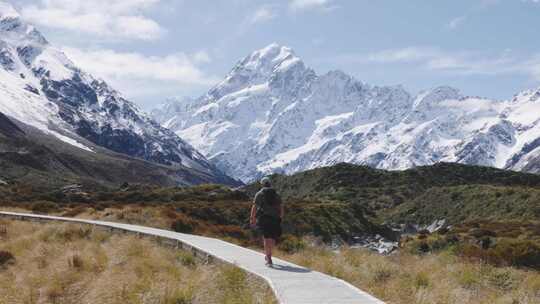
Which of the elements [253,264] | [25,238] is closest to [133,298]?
[253,264]

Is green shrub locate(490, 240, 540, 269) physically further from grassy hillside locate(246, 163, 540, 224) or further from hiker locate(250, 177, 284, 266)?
grassy hillside locate(246, 163, 540, 224)

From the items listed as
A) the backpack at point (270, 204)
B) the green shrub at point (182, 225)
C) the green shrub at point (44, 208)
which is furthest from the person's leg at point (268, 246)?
the green shrub at point (44, 208)

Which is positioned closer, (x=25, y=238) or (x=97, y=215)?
(x=25, y=238)

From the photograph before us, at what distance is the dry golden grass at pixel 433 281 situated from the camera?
11.6 meters

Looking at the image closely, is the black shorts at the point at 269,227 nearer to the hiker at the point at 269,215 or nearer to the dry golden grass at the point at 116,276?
the hiker at the point at 269,215

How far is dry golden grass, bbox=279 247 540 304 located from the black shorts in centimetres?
147

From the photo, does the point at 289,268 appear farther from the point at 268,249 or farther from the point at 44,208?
the point at 44,208

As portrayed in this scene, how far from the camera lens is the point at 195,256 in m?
18.1

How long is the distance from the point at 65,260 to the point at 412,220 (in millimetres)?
73939

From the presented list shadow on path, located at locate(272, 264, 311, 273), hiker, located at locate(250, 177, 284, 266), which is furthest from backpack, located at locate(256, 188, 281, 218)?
shadow on path, located at locate(272, 264, 311, 273)

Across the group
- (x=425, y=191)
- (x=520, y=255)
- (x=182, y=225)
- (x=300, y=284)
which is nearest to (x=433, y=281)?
(x=300, y=284)

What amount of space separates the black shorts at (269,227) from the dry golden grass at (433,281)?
1468 millimetres

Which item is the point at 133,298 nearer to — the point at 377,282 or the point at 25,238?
the point at 377,282

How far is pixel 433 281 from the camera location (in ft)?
43.7
